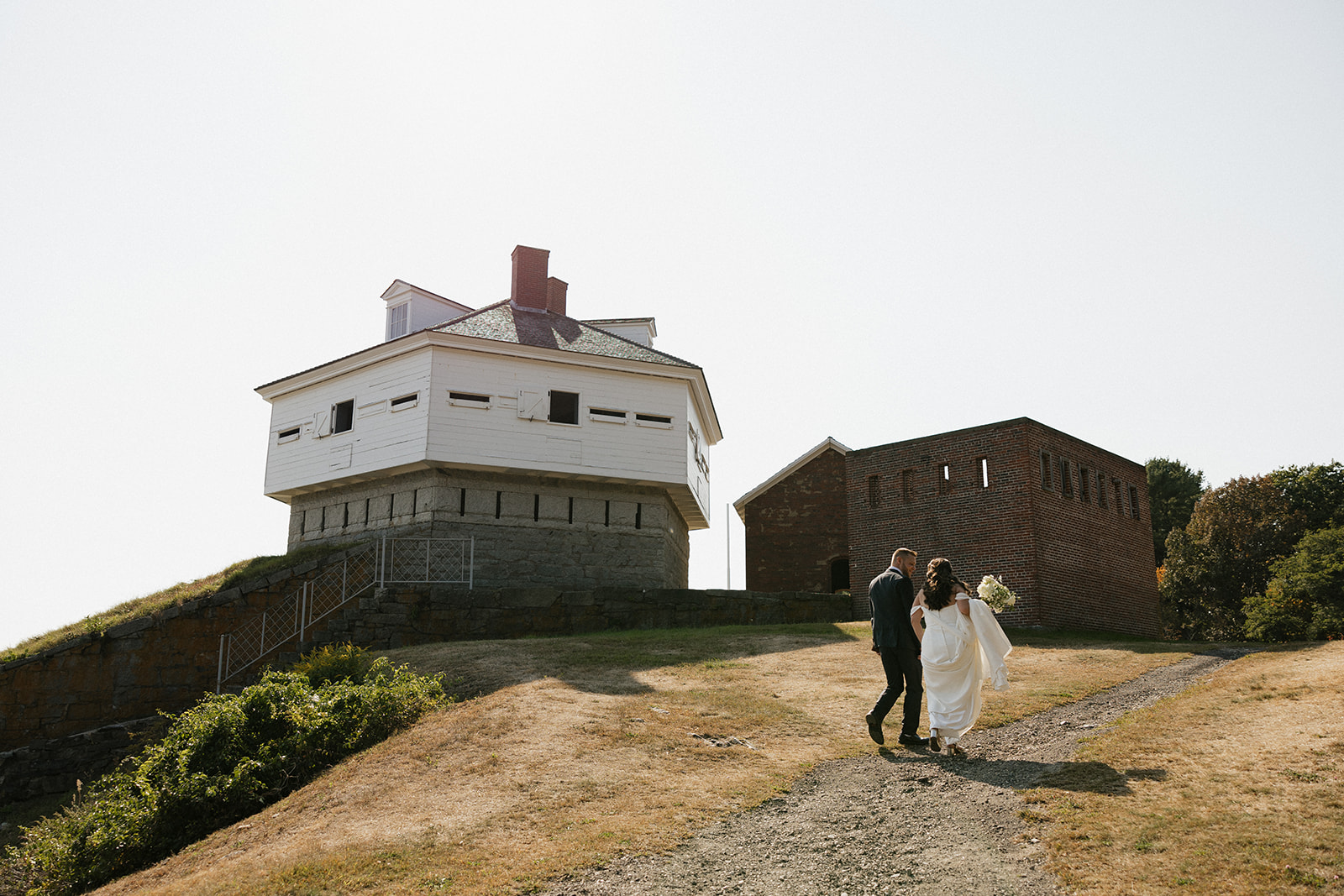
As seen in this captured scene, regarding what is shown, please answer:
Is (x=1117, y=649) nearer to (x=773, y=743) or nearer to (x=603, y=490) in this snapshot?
(x=773, y=743)

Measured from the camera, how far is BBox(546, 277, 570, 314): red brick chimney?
92.8ft

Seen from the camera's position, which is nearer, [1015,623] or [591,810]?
[591,810]

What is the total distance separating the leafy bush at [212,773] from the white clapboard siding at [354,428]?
11.1 m

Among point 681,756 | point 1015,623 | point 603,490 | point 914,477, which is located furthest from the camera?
point 603,490

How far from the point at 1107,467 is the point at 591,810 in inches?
803

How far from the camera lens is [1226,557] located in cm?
3825

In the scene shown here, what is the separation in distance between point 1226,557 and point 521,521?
1216 inches

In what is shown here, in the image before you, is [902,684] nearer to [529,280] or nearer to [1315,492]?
[529,280]

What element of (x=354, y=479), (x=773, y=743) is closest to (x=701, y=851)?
(x=773, y=743)

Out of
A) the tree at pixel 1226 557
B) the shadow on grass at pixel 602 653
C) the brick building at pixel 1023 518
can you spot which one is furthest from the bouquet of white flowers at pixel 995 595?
the tree at pixel 1226 557

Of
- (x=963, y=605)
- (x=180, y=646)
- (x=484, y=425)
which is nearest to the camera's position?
(x=963, y=605)

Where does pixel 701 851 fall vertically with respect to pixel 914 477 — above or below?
below

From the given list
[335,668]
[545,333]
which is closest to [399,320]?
[545,333]

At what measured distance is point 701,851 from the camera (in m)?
6.63
